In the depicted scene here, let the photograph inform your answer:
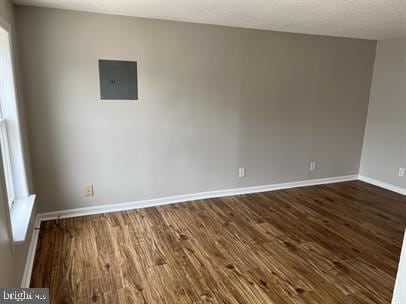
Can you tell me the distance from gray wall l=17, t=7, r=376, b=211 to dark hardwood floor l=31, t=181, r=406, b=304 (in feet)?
1.61

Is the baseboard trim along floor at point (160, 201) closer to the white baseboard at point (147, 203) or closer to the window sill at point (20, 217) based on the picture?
the white baseboard at point (147, 203)

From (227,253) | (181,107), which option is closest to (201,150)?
(181,107)

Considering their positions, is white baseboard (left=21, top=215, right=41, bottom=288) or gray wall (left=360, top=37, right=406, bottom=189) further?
gray wall (left=360, top=37, right=406, bottom=189)

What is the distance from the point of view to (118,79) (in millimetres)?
3090

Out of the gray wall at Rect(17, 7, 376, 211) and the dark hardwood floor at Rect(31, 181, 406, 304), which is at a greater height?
the gray wall at Rect(17, 7, 376, 211)

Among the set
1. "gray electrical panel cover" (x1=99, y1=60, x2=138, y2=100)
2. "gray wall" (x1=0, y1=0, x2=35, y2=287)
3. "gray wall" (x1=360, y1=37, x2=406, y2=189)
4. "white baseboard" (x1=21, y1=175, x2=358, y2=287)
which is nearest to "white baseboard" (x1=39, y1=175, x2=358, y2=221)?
"white baseboard" (x1=21, y1=175, x2=358, y2=287)

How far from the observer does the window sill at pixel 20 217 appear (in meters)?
1.96

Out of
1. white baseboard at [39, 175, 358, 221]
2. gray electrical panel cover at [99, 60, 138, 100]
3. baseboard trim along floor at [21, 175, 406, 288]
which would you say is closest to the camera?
baseboard trim along floor at [21, 175, 406, 288]

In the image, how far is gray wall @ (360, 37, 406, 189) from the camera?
4.05m

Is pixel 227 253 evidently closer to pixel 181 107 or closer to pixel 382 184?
pixel 181 107

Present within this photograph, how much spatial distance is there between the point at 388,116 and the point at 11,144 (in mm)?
4645

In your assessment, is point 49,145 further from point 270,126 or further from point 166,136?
point 270,126

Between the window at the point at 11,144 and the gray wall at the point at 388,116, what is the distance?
14.9ft

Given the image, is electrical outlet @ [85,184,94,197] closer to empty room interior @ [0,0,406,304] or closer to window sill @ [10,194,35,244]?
empty room interior @ [0,0,406,304]
